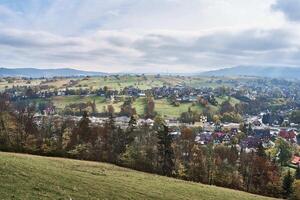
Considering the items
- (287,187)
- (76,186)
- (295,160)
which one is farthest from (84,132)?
(295,160)

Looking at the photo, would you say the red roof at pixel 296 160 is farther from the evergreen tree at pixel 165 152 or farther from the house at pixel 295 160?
the evergreen tree at pixel 165 152


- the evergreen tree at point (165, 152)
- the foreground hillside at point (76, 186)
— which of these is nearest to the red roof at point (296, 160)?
the evergreen tree at point (165, 152)

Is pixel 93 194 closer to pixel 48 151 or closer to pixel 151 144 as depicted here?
pixel 48 151

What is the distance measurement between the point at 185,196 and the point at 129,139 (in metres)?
68.5

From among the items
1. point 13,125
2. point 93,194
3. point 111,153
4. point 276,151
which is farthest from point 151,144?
point 276,151

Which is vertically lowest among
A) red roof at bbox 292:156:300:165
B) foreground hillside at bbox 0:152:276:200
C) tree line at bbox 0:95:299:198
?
red roof at bbox 292:156:300:165

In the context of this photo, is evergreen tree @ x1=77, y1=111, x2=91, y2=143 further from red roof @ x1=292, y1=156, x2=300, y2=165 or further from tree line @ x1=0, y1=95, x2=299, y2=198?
red roof @ x1=292, y1=156, x2=300, y2=165

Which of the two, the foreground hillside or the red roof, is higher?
the foreground hillside

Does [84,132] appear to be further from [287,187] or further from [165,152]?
[287,187]

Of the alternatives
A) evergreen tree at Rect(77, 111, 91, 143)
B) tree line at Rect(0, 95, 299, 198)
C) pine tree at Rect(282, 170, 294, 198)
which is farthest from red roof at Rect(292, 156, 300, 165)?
→ evergreen tree at Rect(77, 111, 91, 143)

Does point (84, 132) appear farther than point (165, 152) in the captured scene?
Yes

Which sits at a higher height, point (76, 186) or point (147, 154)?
point (76, 186)

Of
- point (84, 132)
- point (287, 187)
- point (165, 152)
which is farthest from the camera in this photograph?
point (84, 132)

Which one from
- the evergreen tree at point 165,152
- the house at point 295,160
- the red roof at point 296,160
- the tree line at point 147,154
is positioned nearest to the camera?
the tree line at point 147,154
